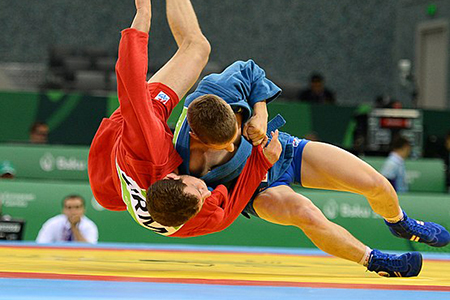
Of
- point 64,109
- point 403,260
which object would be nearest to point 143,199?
point 403,260

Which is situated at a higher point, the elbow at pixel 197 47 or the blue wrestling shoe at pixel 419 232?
the elbow at pixel 197 47

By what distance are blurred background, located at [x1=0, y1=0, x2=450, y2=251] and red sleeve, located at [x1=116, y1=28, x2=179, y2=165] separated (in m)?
4.04

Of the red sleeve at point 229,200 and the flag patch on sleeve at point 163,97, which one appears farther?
the flag patch on sleeve at point 163,97

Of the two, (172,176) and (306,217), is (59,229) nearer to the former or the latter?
(306,217)

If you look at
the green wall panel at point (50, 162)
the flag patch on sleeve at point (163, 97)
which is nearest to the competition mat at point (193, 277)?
the flag patch on sleeve at point (163, 97)

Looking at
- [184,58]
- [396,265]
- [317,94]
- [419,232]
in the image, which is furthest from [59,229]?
[317,94]

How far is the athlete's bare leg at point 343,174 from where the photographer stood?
10.9ft

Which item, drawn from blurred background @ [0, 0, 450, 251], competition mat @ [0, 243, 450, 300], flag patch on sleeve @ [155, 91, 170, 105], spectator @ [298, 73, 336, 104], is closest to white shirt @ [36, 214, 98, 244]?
blurred background @ [0, 0, 450, 251]

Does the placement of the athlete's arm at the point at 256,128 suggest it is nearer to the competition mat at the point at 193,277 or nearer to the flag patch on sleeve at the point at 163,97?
the flag patch on sleeve at the point at 163,97

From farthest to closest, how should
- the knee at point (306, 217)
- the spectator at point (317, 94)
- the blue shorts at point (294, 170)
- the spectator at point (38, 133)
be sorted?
the spectator at point (317, 94), the spectator at point (38, 133), the blue shorts at point (294, 170), the knee at point (306, 217)

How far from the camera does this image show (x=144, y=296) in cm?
240

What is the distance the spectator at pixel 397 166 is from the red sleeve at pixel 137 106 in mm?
4983

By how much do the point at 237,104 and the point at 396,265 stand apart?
3.30ft

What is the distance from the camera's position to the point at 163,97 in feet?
11.0
